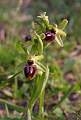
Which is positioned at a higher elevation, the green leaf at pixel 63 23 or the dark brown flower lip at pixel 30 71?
the green leaf at pixel 63 23

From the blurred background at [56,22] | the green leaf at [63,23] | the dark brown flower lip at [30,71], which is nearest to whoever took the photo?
the dark brown flower lip at [30,71]

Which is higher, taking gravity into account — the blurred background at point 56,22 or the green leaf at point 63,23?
the green leaf at point 63,23

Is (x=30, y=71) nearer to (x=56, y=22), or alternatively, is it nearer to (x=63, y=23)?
(x=63, y=23)

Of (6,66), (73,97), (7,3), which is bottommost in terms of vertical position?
(73,97)

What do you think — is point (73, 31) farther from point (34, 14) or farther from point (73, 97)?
point (73, 97)

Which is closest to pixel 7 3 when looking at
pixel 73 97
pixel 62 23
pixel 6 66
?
pixel 6 66

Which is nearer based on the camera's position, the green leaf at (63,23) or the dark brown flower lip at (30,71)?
the dark brown flower lip at (30,71)

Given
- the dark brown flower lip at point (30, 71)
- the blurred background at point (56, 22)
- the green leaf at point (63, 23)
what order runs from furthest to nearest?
the blurred background at point (56, 22) → the green leaf at point (63, 23) → the dark brown flower lip at point (30, 71)

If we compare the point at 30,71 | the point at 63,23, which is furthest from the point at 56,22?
the point at 30,71
